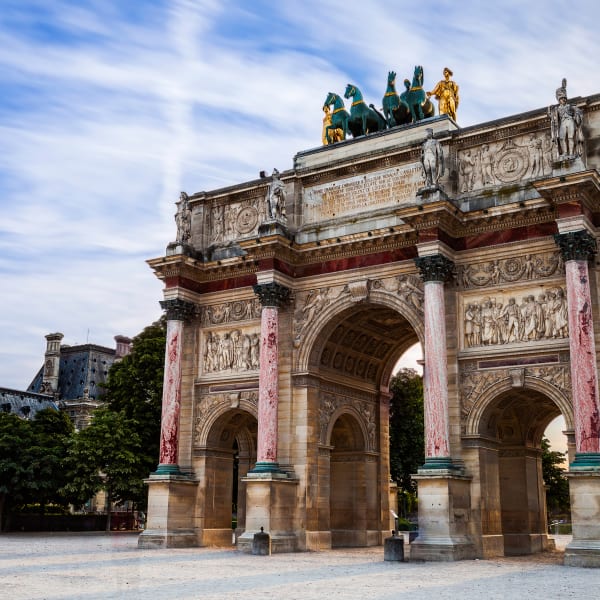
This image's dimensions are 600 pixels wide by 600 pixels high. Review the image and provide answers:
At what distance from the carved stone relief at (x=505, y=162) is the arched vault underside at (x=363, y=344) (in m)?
5.67

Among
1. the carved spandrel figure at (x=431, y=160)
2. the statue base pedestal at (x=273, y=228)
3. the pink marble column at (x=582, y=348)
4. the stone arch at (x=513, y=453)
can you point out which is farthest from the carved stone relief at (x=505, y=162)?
the stone arch at (x=513, y=453)

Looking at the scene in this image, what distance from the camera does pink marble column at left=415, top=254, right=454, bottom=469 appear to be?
85.3 feet

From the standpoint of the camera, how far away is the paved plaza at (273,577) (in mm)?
15125

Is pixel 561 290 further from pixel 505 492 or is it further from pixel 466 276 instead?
pixel 505 492

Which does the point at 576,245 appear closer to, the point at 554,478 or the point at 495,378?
the point at 495,378

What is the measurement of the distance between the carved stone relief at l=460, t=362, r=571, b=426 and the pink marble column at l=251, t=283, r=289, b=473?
700cm

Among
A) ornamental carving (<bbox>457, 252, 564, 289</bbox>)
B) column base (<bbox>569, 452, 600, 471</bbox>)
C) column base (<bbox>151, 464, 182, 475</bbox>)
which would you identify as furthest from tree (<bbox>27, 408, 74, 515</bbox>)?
column base (<bbox>569, 452, 600, 471</bbox>)

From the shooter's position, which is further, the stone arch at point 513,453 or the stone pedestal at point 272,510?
the stone pedestal at point 272,510

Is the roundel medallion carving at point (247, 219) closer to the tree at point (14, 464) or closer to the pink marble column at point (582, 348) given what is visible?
the pink marble column at point (582, 348)

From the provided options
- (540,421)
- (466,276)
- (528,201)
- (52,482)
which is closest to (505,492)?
(540,421)

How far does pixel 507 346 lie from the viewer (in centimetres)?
2658

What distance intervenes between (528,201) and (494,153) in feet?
9.73

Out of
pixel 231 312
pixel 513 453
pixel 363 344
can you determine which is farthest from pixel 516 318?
pixel 231 312

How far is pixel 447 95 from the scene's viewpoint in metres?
31.5
